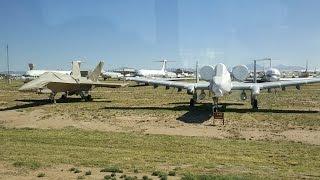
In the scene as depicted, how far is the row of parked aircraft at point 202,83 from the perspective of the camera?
3143 cm

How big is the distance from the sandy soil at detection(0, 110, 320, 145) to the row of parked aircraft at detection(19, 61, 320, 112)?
137 inches

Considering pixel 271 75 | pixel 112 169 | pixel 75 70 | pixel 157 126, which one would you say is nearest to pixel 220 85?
pixel 157 126

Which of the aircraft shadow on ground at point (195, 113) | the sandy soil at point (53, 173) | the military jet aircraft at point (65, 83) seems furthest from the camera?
the military jet aircraft at point (65, 83)

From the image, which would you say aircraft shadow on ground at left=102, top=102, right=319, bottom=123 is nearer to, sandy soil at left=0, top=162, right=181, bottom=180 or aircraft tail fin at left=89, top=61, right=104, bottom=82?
aircraft tail fin at left=89, top=61, right=104, bottom=82

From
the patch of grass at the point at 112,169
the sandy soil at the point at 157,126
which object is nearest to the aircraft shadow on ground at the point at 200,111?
the sandy soil at the point at 157,126

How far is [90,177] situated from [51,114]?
1982 centimetres

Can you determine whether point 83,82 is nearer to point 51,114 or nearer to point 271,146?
point 51,114

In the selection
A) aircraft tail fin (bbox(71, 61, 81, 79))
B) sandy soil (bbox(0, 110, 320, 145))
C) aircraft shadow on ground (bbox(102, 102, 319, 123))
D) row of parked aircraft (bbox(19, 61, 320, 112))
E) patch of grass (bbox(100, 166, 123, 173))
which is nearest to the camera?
patch of grass (bbox(100, 166, 123, 173))

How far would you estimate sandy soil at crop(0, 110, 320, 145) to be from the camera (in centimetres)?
2286

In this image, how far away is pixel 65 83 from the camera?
137 feet

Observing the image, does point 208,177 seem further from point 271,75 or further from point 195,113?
point 271,75

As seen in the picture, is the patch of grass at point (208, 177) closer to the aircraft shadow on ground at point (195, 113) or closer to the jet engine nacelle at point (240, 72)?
the aircraft shadow on ground at point (195, 113)

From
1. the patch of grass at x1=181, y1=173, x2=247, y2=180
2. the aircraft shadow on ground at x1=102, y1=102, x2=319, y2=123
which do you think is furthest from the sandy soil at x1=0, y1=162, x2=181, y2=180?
the aircraft shadow on ground at x1=102, y1=102, x2=319, y2=123

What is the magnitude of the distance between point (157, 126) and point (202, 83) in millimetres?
10988
